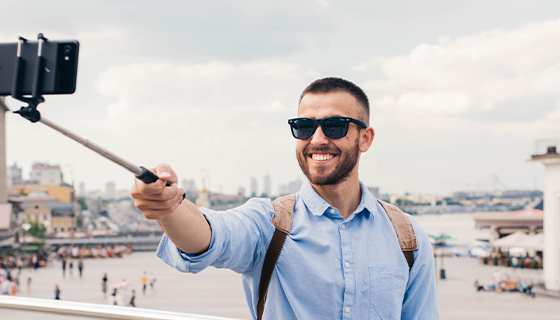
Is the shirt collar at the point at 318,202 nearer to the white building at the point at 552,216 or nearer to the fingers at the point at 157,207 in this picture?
the fingers at the point at 157,207

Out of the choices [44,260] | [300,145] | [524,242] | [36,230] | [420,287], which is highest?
[300,145]

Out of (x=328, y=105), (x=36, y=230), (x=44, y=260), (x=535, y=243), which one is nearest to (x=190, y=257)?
(x=328, y=105)

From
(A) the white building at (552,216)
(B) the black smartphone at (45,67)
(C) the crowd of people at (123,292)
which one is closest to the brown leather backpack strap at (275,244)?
(B) the black smartphone at (45,67)

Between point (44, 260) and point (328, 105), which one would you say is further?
point (44, 260)

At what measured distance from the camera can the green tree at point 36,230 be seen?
4769 centimetres

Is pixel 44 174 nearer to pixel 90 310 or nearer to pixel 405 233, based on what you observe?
pixel 90 310

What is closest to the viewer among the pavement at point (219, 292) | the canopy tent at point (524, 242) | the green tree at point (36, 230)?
the pavement at point (219, 292)

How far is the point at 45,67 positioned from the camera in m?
0.81

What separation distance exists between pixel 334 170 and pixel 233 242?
440 millimetres

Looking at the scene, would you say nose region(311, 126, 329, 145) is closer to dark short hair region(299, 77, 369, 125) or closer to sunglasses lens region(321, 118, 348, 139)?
sunglasses lens region(321, 118, 348, 139)

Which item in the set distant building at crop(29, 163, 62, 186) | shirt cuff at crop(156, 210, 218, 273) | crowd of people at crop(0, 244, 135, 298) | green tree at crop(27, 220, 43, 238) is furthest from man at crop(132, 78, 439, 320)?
distant building at crop(29, 163, 62, 186)

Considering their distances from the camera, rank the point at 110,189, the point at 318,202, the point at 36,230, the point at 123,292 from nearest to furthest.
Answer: the point at 318,202
the point at 123,292
the point at 36,230
the point at 110,189

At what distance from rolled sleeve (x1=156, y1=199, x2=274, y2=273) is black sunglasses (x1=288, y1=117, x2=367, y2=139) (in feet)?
0.88

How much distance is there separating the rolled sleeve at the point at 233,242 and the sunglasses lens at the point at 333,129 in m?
0.31
